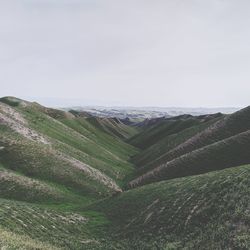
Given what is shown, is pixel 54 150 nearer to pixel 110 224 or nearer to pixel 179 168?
pixel 179 168

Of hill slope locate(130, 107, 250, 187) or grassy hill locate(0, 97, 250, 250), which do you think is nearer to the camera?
grassy hill locate(0, 97, 250, 250)

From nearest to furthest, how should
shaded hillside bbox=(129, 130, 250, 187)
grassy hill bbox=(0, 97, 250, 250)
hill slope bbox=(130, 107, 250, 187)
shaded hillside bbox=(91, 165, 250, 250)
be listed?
shaded hillside bbox=(91, 165, 250, 250) → grassy hill bbox=(0, 97, 250, 250) → shaded hillside bbox=(129, 130, 250, 187) → hill slope bbox=(130, 107, 250, 187)

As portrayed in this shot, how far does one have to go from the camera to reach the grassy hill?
94.5 feet

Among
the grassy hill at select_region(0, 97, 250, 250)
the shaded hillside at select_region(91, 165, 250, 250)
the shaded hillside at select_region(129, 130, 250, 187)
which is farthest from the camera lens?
the shaded hillside at select_region(129, 130, 250, 187)

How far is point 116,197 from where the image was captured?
4725 cm

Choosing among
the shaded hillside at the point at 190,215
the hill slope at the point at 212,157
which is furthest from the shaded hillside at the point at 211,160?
the shaded hillside at the point at 190,215

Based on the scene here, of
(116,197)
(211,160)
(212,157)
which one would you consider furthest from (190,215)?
(212,157)

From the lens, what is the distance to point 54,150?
63.7 metres

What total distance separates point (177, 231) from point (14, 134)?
40631mm

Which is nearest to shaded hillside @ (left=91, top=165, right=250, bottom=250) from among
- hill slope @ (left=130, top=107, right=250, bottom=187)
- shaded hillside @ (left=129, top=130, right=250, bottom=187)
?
shaded hillside @ (left=129, top=130, right=250, bottom=187)

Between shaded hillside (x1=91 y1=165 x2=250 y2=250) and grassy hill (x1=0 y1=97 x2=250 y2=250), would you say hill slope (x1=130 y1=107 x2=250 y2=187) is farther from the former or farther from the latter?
shaded hillside (x1=91 y1=165 x2=250 y2=250)

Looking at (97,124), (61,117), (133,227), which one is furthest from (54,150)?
(97,124)

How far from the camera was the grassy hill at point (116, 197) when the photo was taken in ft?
94.5

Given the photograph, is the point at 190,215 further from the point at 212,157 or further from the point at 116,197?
the point at 212,157
